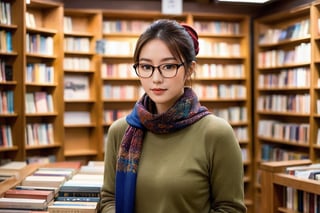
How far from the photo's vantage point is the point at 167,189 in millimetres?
1366

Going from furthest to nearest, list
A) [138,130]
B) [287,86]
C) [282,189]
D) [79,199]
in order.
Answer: [287,86], [282,189], [79,199], [138,130]

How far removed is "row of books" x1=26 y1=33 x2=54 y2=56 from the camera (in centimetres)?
516

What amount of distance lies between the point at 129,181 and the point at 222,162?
0.33m

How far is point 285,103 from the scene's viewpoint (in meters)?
5.72

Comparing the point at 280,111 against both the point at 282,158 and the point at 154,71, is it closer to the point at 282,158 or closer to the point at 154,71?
the point at 282,158

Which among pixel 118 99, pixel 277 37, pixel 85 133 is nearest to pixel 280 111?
pixel 277 37

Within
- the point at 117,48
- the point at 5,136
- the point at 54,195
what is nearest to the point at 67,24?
the point at 117,48

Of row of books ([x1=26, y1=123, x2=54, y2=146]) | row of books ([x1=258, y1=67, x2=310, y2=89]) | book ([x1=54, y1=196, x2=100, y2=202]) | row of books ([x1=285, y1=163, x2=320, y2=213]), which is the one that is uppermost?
row of books ([x1=258, y1=67, x2=310, y2=89])

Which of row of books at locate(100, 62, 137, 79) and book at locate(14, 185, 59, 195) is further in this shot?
row of books at locate(100, 62, 137, 79)

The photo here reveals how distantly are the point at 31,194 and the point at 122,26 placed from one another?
164 inches

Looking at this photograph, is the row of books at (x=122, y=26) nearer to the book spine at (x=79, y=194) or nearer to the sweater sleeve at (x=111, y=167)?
the book spine at (x=79, y=194)

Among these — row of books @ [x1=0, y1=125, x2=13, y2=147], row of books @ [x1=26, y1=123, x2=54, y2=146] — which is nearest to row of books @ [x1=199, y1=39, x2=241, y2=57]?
row of books @ [x1=26, y1=123, x2=54, y2=146]

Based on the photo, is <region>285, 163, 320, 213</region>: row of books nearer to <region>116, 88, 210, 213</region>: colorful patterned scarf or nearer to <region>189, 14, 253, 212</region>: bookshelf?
<region>116, 88, 210, 213</region>: colorful patterned scarf

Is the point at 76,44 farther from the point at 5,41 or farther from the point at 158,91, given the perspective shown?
the point at 158,91
